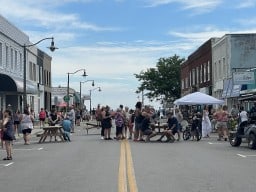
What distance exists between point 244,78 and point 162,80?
171 ft

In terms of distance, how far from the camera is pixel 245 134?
73.9 feet

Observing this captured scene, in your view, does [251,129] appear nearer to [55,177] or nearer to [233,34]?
[55,177]

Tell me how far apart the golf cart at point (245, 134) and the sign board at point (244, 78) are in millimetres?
13864

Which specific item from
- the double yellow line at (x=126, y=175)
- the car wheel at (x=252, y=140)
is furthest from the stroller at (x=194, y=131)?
the double yellow line at (x=126, y=175)

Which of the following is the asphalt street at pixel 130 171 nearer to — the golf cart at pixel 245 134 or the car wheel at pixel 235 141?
the golf cart at pixel 245 134

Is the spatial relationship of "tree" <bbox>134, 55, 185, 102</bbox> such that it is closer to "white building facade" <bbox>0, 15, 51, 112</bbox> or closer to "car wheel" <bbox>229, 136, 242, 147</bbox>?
"white building facade" <bbox>0, 15, 51, 112</bbox>

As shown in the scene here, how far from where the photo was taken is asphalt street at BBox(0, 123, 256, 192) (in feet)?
38.3

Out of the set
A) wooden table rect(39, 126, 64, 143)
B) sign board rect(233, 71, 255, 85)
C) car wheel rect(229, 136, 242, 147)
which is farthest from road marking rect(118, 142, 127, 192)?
sign board rect(233, 71, 255, 85)

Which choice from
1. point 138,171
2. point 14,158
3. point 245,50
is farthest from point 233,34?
point 138,171

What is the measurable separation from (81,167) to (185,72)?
5823cm

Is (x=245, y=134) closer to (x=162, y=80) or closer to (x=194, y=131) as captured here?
(x=194, y=131)

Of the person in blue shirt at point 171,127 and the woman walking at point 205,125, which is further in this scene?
the woman walking at point 205,125

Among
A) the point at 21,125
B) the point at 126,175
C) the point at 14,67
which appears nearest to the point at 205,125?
the point at 21,125

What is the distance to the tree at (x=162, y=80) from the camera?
88.8m
